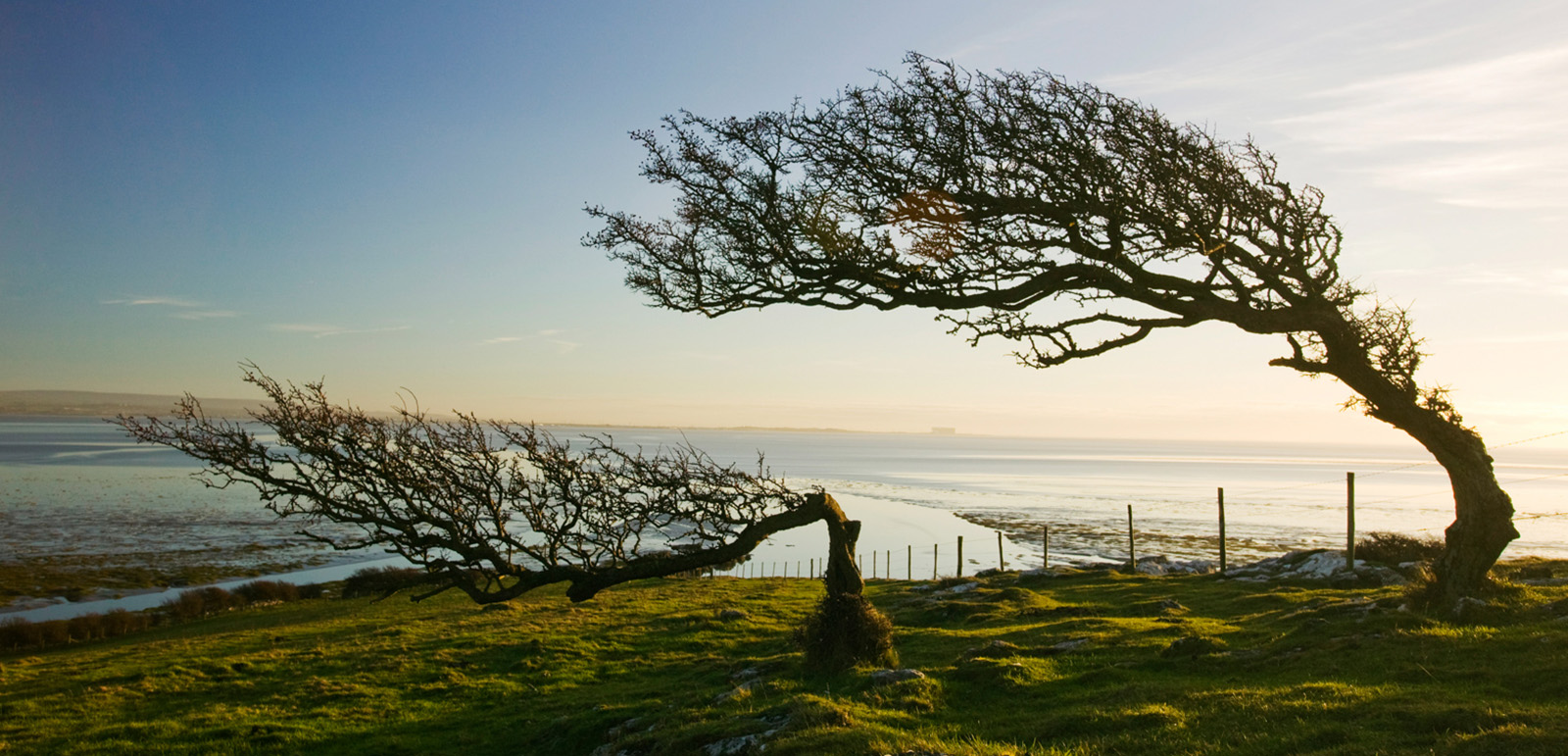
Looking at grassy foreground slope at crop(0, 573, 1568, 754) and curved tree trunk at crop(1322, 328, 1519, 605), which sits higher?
curved tree trunk at crop(1322, 328, 1519, 605)

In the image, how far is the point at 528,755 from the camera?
14.5 m

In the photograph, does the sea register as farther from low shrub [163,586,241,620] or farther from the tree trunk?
the tree trunk

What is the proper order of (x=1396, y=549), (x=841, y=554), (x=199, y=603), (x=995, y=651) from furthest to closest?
(x=199, y=603) → (x=1396, y=549) → (x=995, y=651) → (x=841, y=554)

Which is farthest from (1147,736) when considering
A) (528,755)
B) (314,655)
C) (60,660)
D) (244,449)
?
(60,660)

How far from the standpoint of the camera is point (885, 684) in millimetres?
13586

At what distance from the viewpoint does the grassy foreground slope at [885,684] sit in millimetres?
9492

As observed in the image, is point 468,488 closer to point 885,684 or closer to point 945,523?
point 885,684

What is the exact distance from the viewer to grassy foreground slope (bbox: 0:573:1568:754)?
31.1ft

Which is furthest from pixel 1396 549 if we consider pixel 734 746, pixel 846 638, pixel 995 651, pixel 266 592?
pixel 266 592

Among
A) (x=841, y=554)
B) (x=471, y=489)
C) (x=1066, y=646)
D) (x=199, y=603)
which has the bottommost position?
(x=199, y=603)

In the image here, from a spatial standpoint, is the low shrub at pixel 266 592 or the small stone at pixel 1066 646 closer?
the small stone at pixel 1066 646

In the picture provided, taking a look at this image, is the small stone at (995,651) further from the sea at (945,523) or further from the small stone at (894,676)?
the sea at (945,523)

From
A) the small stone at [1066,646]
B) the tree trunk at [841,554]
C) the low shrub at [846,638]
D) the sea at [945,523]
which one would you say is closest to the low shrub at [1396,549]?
the sea at [945,523]

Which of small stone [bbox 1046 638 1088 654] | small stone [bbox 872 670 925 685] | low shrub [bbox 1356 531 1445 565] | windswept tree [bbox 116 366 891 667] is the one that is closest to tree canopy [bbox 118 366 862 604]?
windswept tree [bbox 116 366 891 667]
